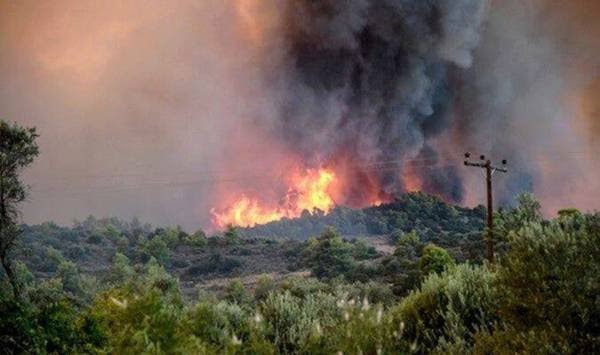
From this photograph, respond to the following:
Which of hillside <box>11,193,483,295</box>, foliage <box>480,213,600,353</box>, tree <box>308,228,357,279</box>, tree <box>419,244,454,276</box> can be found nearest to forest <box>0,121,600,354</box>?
foliage <box>480,213,600,353</box>

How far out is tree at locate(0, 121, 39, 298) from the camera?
3114 centimetres

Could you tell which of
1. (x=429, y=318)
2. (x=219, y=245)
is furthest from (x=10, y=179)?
(x=219, y=245)

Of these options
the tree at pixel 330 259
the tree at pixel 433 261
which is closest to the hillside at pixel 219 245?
the tree at pixel 330 259

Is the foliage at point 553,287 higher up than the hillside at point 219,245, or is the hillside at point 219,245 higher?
the hillside at point 219,245

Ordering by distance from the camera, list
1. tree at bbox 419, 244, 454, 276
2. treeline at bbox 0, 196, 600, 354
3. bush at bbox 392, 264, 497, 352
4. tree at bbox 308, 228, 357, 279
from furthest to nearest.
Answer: tree at bbox 308, 228, 357, 279 < tree at bbox 419, 244, 454, 276 < bush at bbox 392, 264, 497, 352 < treeline at bbox 0, 196, 600, 354

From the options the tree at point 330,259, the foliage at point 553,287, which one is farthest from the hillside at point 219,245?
the foliage at point 553,287

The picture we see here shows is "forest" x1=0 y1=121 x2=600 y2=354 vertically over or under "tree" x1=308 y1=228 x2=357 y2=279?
under

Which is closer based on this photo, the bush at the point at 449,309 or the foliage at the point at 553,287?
the foliage at the point at 553,287

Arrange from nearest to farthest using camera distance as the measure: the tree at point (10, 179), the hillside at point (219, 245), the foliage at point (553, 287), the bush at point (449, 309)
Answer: the foliage at point (553, 287)
the bush at point (449, 309)
the tree at point (10, 179)
the hillside at point (219, 245)

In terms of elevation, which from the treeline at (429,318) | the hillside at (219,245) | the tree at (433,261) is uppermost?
the hillside at (219,245)

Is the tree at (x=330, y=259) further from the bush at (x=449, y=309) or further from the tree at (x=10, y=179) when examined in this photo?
the bush at (x=449, y=309)

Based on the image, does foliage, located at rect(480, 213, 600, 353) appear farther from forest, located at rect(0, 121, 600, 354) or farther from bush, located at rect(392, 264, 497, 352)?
bush, located at rect(392, 264, 497, 352)

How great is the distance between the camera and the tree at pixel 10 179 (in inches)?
1226

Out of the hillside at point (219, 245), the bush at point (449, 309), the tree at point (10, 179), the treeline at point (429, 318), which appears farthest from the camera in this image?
the hillside at point (219, 245)
